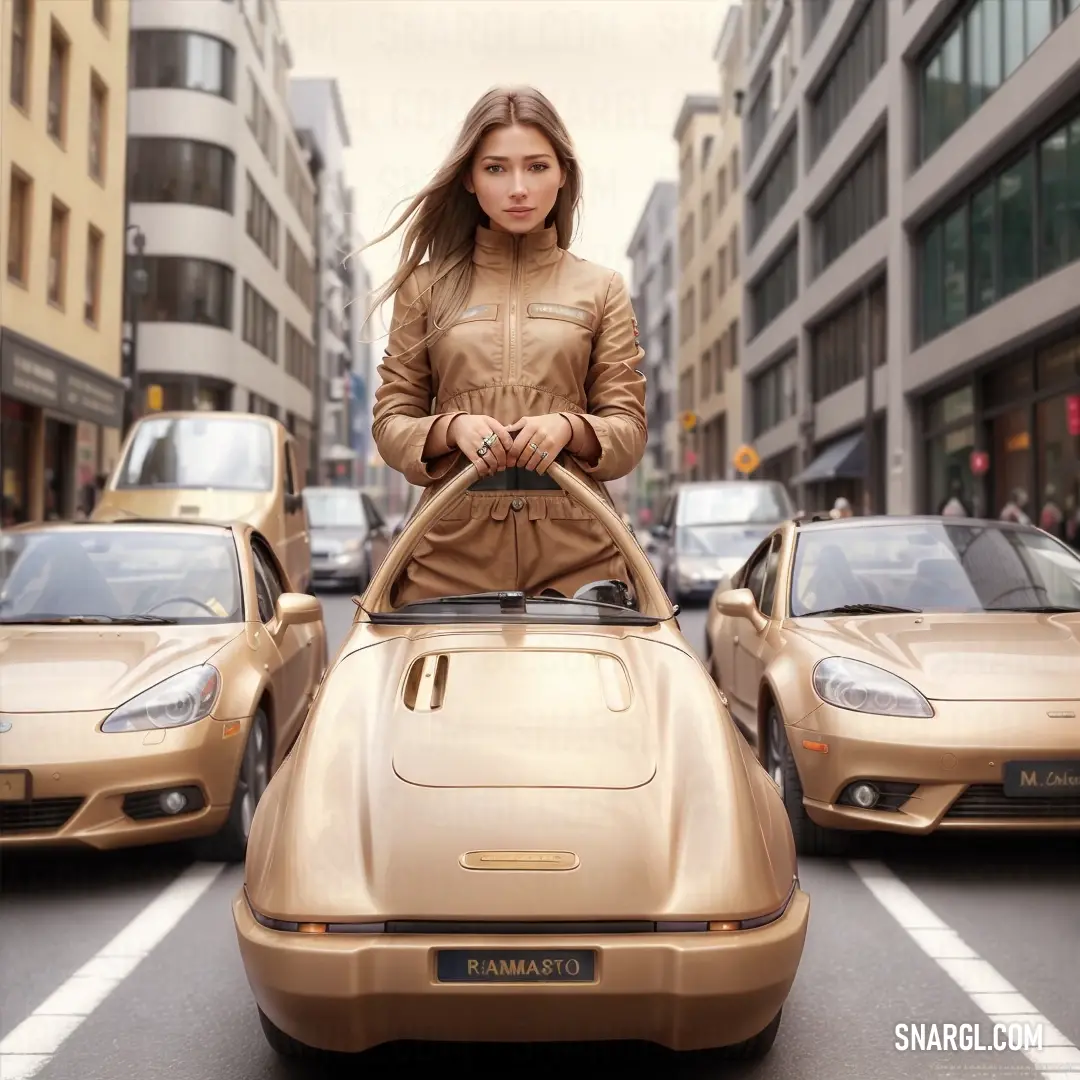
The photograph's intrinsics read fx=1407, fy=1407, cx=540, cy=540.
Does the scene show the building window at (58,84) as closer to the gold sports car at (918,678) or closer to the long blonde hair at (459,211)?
the gold sports car at (918,678)

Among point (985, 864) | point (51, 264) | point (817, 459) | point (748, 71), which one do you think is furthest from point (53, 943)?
point (748, 71)

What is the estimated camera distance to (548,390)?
3.58m

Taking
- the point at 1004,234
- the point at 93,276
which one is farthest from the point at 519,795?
the point at 93,276

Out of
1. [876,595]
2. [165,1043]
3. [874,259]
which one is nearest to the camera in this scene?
[165,1043]

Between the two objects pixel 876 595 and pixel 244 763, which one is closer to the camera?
pixel 244 763

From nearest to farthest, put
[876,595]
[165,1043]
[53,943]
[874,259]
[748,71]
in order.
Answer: [165,1043]
[53,943]
[876,595]
[874,259]
[748,71]

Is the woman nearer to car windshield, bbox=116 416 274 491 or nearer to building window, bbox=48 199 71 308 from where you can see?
car windshield, bbox=116 416 274 491

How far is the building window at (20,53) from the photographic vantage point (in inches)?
894

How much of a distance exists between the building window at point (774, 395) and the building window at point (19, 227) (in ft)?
89.0

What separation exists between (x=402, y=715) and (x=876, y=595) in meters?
3.90

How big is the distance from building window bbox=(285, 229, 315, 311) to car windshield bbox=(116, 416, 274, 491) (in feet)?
136

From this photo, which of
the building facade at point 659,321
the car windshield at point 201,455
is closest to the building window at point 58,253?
the car windshield at point 201,455

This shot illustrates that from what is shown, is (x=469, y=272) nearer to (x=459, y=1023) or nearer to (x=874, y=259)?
(x=459, y=1023)

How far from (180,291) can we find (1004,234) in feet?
81.3
